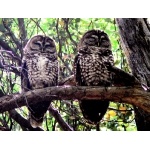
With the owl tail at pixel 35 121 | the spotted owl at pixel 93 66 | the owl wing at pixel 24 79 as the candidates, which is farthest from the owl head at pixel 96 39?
the owl tail at pixel 35 121

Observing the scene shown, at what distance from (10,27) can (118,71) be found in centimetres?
68

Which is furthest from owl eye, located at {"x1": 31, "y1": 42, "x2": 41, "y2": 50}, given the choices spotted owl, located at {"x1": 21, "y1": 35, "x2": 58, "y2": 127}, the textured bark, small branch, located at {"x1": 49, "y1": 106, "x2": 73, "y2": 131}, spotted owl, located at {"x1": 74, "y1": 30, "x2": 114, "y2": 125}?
the textured bark

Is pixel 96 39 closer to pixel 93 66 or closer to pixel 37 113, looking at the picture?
pixel 93 66

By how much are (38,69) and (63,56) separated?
0.53 feet

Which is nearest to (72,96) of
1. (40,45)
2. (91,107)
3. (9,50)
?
(91,107)

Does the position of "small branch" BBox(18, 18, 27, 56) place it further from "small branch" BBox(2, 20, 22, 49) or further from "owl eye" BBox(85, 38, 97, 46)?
"owl eye" BBox(85, 38, 97, 46)

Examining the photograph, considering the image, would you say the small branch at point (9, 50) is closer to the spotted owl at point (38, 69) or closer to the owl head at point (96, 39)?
the spotted owl at point (38, 69)

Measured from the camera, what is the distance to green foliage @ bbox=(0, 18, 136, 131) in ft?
6.17

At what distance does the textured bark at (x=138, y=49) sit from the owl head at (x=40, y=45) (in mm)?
417

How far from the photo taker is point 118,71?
188cm
